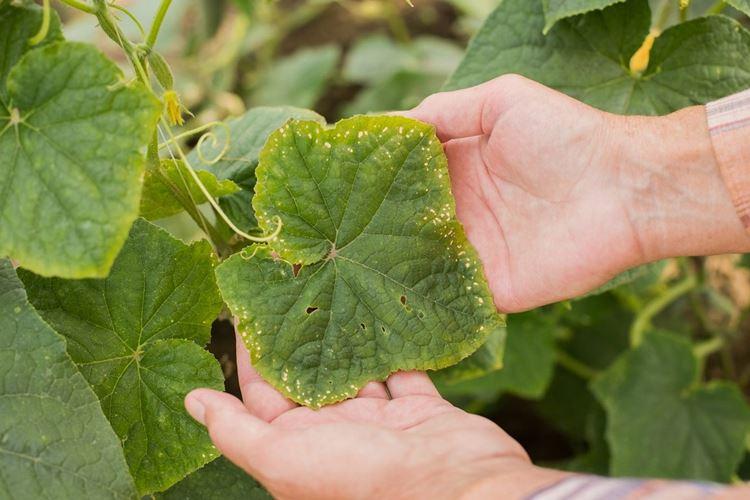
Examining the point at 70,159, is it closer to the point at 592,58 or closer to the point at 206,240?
the point at 206,240

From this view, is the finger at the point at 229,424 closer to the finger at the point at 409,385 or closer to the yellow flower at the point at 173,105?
the finger at the point at 409,385

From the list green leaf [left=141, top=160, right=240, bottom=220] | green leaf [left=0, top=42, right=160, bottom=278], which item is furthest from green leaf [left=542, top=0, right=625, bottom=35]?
green leaf [left=0, top=42, right=160, bottom=278]

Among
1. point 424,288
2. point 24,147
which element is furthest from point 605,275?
point 24,147

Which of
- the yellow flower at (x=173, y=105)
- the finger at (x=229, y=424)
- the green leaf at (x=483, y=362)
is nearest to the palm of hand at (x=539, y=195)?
the green leaf at (x=483, y=362)

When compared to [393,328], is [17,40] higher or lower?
higher

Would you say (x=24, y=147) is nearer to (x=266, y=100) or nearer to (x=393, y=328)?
(x=393, y=328)

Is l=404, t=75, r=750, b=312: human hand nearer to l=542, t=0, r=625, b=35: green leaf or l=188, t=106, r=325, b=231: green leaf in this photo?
l=542, t=0, r=625, b=35: green leaf
